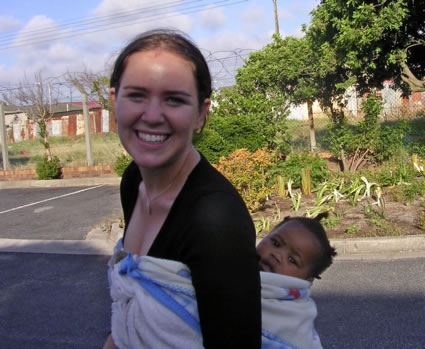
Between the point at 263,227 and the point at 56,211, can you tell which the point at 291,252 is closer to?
the point at 263,227

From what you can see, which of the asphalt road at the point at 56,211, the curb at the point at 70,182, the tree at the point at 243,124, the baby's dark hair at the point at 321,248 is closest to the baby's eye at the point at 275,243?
the baby's dark hair at the point at 321,248

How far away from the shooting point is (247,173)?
7961 mm

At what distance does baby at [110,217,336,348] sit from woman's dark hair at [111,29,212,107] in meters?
0.51

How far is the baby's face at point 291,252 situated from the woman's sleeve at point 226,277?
530mm

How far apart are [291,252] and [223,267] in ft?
2.12

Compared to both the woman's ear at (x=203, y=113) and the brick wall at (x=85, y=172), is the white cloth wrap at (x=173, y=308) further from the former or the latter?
the brick wall at (x=85, y=172)

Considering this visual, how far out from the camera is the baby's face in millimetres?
1663

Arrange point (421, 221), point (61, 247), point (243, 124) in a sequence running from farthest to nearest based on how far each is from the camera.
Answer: point (243, 124)
point (61, 247)
point (421, 221)

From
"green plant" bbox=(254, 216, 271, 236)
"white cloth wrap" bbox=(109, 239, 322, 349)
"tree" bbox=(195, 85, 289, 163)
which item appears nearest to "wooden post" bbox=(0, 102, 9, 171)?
"tree" bbox=(195, 85, 289, 163)

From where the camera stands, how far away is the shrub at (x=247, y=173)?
26.0 ft

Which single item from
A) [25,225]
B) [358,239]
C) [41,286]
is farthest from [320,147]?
[41,286]

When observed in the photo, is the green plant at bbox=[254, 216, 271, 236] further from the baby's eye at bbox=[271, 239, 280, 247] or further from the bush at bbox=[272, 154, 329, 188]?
the baby's eye at bbox=[271, 239, 280, 247]

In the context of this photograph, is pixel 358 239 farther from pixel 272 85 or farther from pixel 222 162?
pixel 272 85

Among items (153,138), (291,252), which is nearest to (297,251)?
(291,252)
